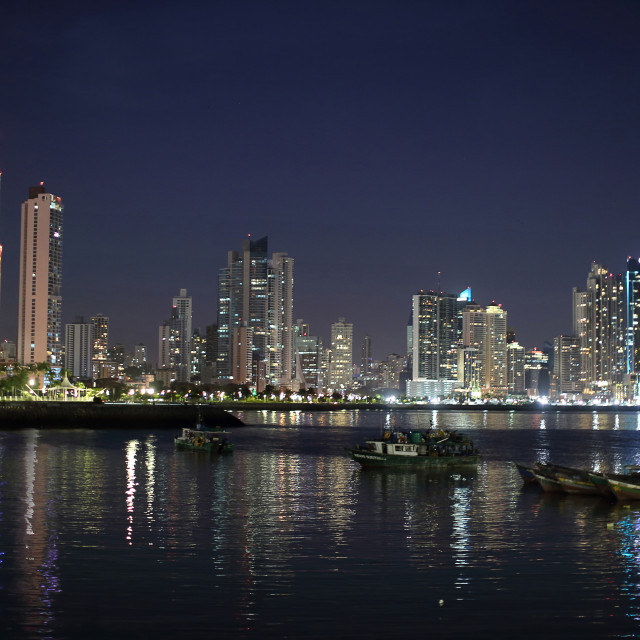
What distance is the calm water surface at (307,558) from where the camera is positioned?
23.0 metres

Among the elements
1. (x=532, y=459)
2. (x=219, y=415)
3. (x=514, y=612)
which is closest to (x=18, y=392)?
(x=219, y=415)

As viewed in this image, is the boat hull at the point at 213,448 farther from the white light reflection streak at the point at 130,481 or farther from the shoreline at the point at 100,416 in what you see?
the shoreline at the point at 100,416

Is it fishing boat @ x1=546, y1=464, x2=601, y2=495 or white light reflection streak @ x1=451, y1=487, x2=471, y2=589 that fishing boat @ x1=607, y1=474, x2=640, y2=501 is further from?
white light reflection streak @ x1=451, y1=487, x2=471, y2=589

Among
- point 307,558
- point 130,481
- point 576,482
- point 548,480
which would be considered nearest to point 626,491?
point 576,482

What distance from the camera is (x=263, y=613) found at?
2364 centimetres

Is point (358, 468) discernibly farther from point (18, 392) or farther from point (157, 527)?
point (18, 392)

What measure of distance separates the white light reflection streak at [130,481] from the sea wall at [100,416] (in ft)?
147

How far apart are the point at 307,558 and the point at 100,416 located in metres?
120

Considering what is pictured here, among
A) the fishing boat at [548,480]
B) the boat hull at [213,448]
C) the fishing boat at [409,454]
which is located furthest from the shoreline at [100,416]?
the fishing boat at [548,480]

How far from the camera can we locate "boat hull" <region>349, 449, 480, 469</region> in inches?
2685

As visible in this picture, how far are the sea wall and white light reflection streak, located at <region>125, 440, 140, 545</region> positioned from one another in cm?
4470

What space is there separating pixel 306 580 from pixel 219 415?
133m

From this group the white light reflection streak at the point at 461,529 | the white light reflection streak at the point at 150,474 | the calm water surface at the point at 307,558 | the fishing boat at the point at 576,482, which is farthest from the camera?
the fishing boat at the point at 576,482

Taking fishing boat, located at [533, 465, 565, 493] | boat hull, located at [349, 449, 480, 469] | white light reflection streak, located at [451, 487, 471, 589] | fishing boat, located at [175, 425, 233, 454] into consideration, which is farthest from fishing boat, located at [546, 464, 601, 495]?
fishing boat, located at [175, 425, 233, 454]
